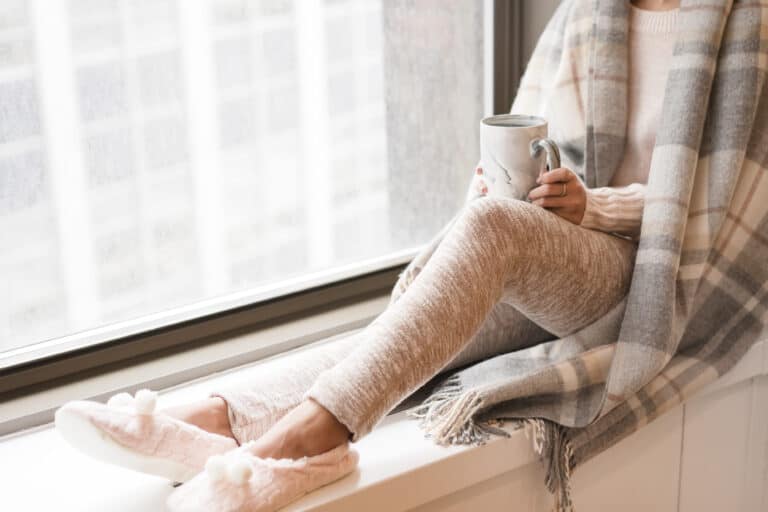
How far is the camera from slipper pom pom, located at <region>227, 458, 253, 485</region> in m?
1.04

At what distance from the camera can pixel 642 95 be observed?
4.73 ft

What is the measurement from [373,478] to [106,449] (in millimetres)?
301

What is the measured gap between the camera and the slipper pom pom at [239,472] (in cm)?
104

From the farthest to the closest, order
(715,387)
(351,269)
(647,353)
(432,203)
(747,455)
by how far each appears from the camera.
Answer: (432,203) < (351,269) < (747,455) < (715,387) < (647,353)

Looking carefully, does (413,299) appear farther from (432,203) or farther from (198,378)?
Result: (432,203)

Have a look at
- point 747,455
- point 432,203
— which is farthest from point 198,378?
point 747,455

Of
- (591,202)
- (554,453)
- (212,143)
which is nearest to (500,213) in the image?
(591,202)

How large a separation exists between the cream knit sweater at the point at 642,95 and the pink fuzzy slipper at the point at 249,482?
1.85 ft

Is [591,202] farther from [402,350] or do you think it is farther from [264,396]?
[264,396]

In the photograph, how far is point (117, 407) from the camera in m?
1.11

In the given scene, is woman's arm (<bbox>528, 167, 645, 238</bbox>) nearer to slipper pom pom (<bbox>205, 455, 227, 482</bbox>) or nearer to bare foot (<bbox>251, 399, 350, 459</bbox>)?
bare foot (<bbox>251, 399, 350, 459</bbox>)

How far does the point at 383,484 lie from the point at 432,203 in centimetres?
81

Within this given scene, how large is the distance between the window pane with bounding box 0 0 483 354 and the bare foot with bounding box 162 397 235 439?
1.13 ft

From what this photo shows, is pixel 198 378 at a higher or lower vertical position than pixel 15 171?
lower
